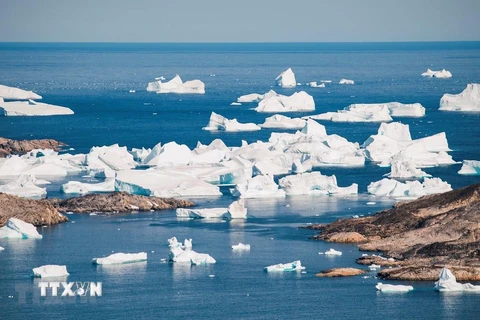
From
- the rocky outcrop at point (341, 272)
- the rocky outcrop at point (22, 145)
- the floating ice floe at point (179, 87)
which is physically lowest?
the rocky outcrop at point (341, 272)

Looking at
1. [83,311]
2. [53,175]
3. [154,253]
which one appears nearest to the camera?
[83,311]

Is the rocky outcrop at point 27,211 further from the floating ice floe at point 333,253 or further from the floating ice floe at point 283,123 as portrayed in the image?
the floating ice floe at point 283,123

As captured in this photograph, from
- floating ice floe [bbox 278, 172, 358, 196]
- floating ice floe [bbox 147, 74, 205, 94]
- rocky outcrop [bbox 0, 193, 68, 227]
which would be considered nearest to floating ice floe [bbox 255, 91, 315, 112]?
floating ice floe [bbox 147, 74, 205, 94]

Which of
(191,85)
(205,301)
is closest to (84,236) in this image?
(205,301)

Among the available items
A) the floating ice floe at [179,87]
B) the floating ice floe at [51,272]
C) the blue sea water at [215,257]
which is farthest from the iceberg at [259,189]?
the floating ice floe at [179,87]

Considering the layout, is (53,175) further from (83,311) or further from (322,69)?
(322,69)

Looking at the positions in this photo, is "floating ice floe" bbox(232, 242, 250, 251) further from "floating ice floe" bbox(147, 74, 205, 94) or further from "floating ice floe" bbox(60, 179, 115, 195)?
"floating ice floe" bbox(147, 74, 205, 94)

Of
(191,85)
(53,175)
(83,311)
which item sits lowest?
(83,311)
